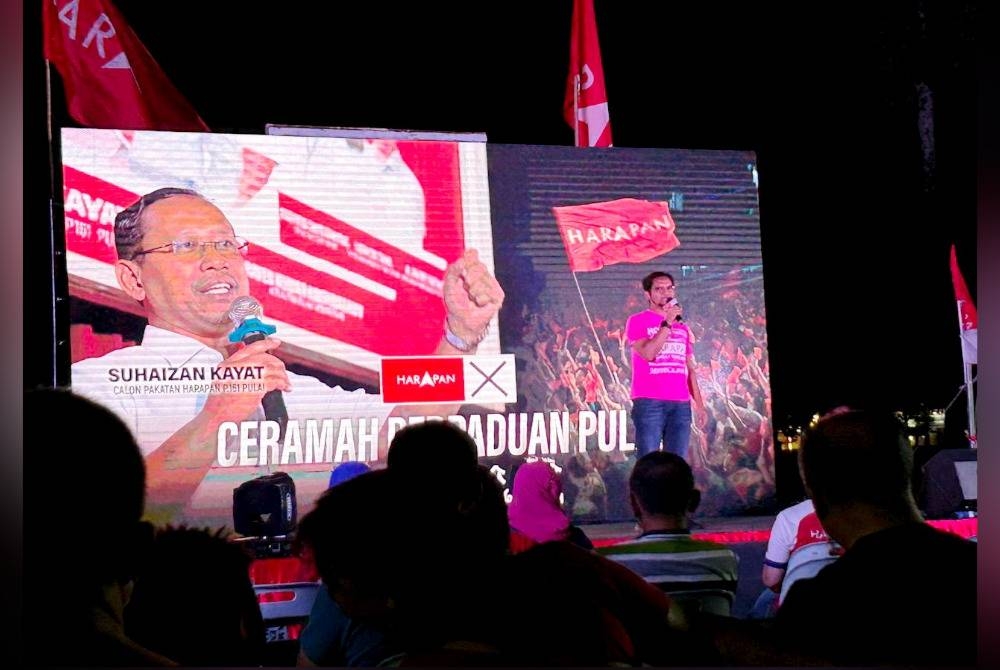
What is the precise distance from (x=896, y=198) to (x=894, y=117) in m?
3.15

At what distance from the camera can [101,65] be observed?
9.35 m

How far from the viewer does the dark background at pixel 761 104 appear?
14046 millimetres

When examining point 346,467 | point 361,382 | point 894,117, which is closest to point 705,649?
point 346,467

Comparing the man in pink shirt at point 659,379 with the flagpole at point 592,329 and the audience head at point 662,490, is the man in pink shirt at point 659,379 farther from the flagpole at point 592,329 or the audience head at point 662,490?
the audience head at point 662,490

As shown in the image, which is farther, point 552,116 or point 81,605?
point 552,116

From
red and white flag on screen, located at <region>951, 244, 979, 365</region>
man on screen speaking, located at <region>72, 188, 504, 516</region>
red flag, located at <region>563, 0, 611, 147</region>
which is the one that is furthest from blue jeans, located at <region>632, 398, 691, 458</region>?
red and white flag on screen, located at <region>951, 244, 979, 365</region>

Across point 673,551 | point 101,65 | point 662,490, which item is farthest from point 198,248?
point 673,551

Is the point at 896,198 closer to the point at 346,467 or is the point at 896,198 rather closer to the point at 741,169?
the point at 741,169

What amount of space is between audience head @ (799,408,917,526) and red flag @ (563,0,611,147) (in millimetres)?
8198

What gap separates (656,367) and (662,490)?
17.9 ft

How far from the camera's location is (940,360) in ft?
72.5

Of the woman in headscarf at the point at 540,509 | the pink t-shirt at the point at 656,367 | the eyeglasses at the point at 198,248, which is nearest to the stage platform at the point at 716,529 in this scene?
the pink t-shirt at the point at 656,367

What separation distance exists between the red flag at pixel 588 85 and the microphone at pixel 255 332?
12.4ft

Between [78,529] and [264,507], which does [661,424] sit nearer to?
[264,507]
